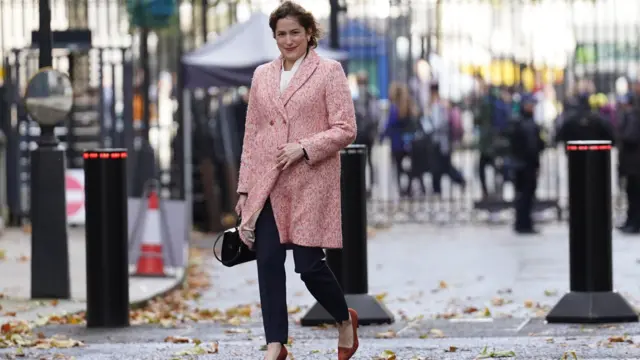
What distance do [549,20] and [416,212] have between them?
13.3 ft

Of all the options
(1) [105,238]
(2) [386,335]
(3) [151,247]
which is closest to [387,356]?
(2) [386,335]

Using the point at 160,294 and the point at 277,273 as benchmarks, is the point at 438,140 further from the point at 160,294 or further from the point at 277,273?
the point at 277,273

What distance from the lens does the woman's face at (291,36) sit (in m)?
6.89

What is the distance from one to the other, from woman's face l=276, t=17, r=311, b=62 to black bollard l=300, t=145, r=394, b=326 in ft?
7.71

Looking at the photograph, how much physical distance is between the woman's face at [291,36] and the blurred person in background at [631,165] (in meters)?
10.6

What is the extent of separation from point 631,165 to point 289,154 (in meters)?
11.1

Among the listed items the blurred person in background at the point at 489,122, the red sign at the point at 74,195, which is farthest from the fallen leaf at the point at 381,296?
the blurred person in background at the point at 489,122

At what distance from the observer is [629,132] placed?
17031mm

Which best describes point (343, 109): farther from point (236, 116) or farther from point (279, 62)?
point (236, 116)

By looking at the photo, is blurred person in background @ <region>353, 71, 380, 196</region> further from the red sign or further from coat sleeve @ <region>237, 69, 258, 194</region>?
coat sleeve @ <region>237, 69, 258, 194</region>

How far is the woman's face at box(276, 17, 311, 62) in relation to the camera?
271 inches

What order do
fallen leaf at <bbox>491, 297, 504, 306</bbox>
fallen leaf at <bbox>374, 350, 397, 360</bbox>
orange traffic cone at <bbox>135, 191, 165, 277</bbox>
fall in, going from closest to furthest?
fallen leaf at <bbox>374, 350, 397, 360</bbox> < fallen leaf at <bbox>491, 297, 504, 306</bbox> < orange traffic cone at <bbox>135, 191, 165, 277</bbox>

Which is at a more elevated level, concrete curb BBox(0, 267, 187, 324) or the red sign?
the red sign

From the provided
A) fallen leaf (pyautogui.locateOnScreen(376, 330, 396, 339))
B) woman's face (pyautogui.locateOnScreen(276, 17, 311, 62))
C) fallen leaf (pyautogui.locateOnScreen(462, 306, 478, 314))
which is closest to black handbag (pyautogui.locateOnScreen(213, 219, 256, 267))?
woman's face (pyautogui.locateOnScreen(276, 17, 311, 62))
